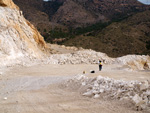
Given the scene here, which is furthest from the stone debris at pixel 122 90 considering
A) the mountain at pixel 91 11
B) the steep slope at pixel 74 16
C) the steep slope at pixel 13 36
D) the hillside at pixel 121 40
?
the steep slope at pixel 74 16

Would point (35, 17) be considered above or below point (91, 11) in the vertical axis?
below

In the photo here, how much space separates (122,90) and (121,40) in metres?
40.8

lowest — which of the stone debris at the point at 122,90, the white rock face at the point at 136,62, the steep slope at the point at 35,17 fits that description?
the white rock face at the point at 136,62

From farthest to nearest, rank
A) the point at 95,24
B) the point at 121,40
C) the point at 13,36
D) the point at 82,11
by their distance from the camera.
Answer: the point at 82,11
the point at 95,24
the point at 121,40
the point at 13,36

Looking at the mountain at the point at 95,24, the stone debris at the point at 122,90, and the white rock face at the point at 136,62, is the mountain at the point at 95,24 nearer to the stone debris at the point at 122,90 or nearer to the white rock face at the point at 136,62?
the white rock face at the point at 136,62

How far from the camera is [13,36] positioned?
44.8 ft

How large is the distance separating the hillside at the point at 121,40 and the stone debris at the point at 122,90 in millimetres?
30088

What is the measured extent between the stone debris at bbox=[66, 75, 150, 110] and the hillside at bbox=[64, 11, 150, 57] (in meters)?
30.1

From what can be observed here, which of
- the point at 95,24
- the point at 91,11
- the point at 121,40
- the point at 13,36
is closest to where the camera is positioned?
the point at 13,36

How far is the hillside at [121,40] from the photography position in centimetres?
3856

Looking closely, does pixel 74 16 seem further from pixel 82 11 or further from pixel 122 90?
pixel 122 90

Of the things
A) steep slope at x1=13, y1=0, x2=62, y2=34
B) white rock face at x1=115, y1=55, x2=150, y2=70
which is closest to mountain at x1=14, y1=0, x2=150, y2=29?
steep slope at x1=13, y1=0, x2=62, y2=34

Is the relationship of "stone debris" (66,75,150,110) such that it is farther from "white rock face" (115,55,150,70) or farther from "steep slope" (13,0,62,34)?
"steep slope" (13,0,62,34)

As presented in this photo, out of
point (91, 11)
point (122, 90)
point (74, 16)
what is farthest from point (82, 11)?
point (122, 90)
